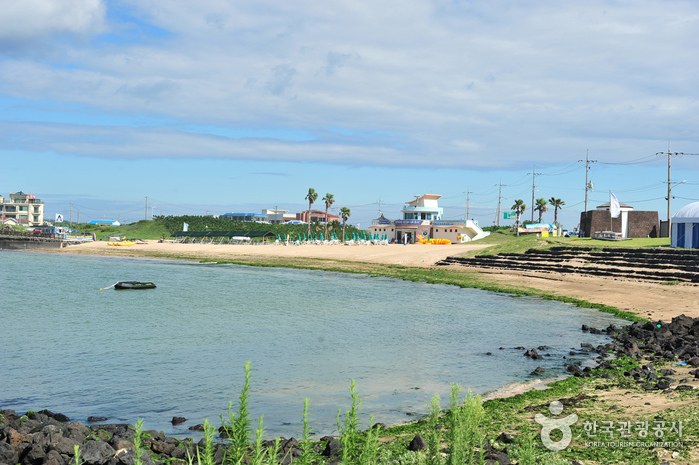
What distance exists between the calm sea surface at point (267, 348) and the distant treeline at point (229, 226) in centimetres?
8779

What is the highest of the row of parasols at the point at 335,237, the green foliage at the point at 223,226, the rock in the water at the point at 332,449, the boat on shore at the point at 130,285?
the green foliage at the point at 223,226

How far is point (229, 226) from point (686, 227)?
11181 centimetres

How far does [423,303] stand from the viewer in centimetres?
3428

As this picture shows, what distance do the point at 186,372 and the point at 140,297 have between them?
2259 cm

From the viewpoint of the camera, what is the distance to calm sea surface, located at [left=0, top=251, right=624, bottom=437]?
1387 cm

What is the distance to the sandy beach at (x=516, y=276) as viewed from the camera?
3025 cm

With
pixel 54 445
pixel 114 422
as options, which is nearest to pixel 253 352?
pixel 114 422

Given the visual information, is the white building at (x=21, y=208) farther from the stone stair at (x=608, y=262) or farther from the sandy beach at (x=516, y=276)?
the stone stair at (x=608, y=262)

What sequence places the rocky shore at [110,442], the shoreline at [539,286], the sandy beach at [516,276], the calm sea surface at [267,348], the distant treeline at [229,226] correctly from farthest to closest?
the distant treeline at [229,226], the sandy beach at [516,276], the calm sea surface at [267,348], the shoreline at [539,286], the rocky shore at [110,442]

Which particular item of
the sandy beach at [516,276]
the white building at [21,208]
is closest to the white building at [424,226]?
the sandy beach at [516,276]

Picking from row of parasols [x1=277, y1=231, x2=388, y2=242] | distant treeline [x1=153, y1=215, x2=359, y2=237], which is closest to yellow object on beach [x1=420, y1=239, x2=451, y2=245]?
row of parasols [x1=277, y1=231, x2=388, y2=242]

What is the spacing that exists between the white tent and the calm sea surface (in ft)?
63.1

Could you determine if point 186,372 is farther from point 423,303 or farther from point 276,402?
point 423,303

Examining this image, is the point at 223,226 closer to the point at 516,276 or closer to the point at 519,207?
the point at 519,207
